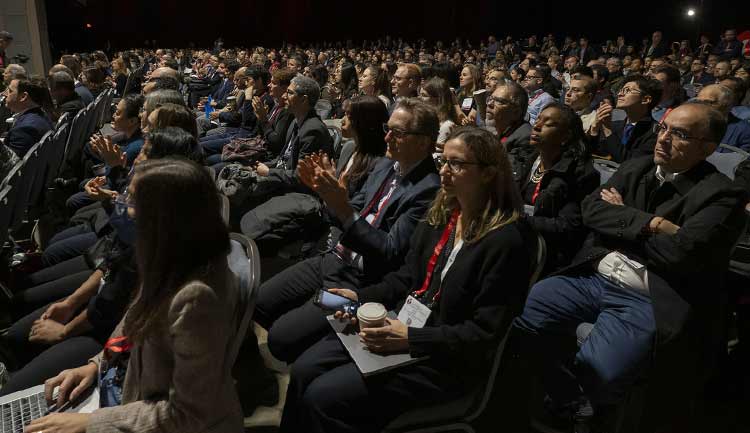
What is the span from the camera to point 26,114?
14.0ft

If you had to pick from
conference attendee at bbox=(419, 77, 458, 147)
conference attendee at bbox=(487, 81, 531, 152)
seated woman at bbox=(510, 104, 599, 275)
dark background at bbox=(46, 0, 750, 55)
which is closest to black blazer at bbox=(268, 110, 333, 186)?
conference attendee at bbox=(419, 77, 458, 147)

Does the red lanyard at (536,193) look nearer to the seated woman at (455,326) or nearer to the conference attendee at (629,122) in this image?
the seated woman at (455,326)

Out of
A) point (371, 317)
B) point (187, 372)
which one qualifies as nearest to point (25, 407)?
Answer: point (187, 372)

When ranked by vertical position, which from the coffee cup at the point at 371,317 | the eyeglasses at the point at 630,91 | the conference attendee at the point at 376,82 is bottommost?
the coffee cup at the point at 371,317

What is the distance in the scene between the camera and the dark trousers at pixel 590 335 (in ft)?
6.77

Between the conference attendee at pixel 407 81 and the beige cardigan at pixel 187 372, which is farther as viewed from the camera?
the conference attendee at pixel 407 81

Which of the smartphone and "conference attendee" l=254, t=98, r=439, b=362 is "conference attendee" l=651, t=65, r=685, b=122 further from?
the smartphone

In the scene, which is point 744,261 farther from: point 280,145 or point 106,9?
point 106,9

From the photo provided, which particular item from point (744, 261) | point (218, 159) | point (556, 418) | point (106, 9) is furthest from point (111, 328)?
point (106, 9)

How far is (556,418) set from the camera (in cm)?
236

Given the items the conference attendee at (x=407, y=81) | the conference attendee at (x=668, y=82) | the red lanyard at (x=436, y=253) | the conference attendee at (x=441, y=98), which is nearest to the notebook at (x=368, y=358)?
the red lanyard at (x=436, y=253)

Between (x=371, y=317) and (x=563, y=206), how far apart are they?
4.42 feet

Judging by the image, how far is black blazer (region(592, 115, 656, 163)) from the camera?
3.63 metres

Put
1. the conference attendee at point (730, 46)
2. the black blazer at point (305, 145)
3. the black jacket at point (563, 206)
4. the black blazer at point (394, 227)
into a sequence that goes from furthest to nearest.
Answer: the conference attendee at point (730, 46) → the black blazer at point (305, 145) → the black jacket at point (563, 206) → the black blazer at point (394, 227)
